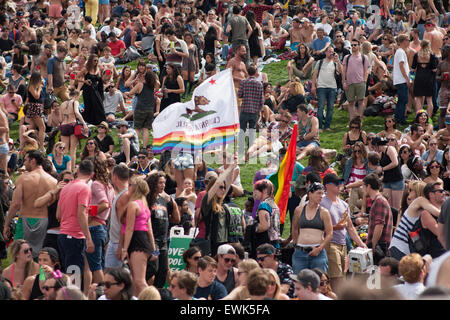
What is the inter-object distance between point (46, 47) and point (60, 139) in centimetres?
341

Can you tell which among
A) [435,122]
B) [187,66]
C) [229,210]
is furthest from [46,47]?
[229,210]

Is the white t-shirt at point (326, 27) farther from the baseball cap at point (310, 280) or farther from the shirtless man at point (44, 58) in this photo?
the baseball cap at point (310, 280)

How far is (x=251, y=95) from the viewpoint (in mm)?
15898

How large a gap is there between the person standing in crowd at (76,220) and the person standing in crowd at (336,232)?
108 inches

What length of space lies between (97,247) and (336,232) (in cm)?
275

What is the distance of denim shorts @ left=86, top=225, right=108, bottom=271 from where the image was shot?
10.1 m

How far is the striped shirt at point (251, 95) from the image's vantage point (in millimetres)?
15898

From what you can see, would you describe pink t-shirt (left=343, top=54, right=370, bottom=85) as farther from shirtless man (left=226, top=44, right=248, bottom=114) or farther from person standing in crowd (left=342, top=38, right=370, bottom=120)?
shirtless man (left=226, top=44, right=248, bottom=114)

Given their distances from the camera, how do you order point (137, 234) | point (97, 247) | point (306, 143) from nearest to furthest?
1. point (137, 234)
2. point (97, 247)
3. point (306, 143)

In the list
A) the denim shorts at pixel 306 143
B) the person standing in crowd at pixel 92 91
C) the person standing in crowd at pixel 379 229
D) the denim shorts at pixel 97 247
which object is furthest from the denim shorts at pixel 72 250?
the person standing in crowd at pixel 92 91

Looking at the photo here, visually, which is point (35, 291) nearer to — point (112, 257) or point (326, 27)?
point (112, 257)

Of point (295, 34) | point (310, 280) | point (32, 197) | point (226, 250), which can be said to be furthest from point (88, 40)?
point (310, 280)

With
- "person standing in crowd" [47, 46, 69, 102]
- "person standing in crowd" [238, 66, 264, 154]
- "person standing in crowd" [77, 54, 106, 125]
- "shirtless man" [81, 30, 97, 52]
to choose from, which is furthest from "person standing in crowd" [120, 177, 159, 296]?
"shirtless man" [81, 30, 97, 52]
